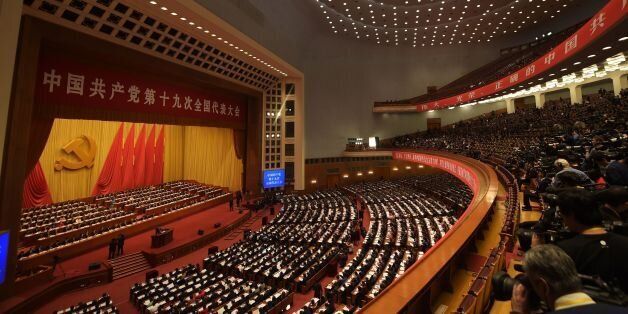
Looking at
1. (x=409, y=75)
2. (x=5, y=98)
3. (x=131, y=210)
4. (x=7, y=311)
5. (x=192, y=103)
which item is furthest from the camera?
(x=409, y=75)

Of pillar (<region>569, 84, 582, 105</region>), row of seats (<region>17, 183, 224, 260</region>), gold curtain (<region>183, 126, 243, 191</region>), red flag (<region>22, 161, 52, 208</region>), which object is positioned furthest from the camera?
gold curtain (<region>183, 126, 243, 191</region>)

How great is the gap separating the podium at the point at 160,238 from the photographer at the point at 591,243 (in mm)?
12324

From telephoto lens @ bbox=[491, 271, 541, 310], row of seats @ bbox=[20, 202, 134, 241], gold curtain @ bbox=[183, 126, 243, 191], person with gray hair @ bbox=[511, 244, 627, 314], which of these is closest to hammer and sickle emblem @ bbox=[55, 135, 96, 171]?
row of seats @ bbox=[20, 202, 134, 241]

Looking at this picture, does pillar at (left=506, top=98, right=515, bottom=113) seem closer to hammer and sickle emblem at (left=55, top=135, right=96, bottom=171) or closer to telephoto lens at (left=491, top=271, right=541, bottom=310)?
telephoto lens at (left=491, top=271, right=541, bottom=310)

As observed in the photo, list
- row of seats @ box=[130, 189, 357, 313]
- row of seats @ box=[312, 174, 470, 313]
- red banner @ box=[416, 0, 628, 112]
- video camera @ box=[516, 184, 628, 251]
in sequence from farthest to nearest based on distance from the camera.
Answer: row of seats @ box=[130, 189, 357, 313], row of seats @ box=[312, 174, 470, 313], red banner @ box=[416, 0, 628, 112], video camera @ box=[516, 184, 628, 251]

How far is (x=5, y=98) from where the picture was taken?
240 inches

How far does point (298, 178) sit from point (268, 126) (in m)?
4.30

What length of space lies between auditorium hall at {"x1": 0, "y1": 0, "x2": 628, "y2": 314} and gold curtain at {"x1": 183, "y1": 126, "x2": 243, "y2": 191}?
116mm

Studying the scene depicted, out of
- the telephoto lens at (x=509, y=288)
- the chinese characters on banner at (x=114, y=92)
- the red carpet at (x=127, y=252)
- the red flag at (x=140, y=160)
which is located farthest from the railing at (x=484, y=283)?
the red flag at (x=140, y=160)

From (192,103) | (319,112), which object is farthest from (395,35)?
(192,103)

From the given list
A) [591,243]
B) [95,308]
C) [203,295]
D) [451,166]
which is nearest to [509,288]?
[591,243]

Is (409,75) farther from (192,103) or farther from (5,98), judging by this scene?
(5,98)

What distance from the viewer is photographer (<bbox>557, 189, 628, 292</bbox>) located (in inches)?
53.0

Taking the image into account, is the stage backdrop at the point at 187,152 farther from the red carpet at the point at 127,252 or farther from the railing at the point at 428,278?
the railing at the point at 428,278
